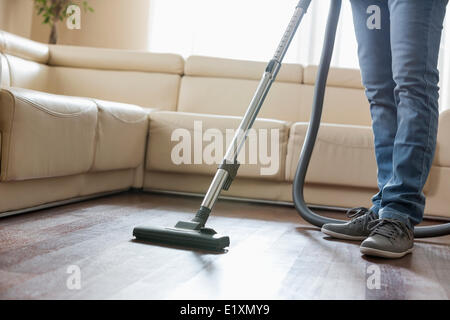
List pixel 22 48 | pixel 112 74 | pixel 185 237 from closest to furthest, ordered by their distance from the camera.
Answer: pixel 185 237 → pixel 22 48 → pixel 112 74

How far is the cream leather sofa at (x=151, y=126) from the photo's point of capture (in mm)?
1572

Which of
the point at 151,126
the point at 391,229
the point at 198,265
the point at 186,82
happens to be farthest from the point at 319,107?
the point at 186,82

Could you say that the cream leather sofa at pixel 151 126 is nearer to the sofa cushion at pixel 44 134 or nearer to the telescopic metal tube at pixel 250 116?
the sofa cushion at pixel 44 134

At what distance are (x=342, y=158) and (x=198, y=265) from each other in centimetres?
129

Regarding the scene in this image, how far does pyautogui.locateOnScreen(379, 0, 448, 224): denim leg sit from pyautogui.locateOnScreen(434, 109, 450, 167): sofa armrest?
0.88 meters

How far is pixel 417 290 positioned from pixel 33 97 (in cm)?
114

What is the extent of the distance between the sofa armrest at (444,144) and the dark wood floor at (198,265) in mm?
533

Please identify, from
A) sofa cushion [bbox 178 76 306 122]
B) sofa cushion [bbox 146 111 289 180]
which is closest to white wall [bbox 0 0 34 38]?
sofa cushion [bbox 178 76 306 122]

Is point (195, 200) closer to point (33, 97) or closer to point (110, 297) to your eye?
point (33, 97)

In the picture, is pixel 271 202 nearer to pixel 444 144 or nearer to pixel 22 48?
pixel 444 144

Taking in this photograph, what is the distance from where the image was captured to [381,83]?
4.83 feet

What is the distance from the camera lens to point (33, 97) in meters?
1.52

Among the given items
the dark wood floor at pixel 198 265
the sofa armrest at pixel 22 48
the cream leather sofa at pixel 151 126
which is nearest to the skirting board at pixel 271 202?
the cream leather sofa at pixel 151 126

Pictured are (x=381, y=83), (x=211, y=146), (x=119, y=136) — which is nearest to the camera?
(x=381, y=83)
